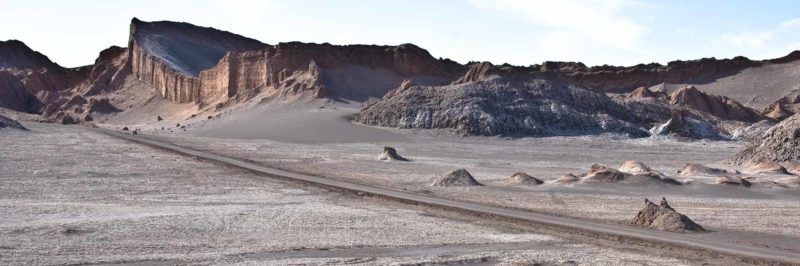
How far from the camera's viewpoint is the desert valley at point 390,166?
14.7 m

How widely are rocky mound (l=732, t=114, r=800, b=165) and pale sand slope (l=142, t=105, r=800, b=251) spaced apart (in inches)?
85.0

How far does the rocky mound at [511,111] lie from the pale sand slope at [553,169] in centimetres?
181

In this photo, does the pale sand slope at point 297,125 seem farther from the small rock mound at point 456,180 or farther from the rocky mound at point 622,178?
the rocky mound at point 622,178

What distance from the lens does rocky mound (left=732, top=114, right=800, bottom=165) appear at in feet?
115

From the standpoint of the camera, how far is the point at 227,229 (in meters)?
15.8

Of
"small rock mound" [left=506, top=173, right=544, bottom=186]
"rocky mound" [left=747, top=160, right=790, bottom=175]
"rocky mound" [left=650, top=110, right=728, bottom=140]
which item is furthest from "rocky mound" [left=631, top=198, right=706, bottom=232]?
"rocky mound" [left=650, top=110, right=728, bottom=140]

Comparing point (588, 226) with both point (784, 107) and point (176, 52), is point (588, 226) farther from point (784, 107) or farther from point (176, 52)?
point (176, 52)

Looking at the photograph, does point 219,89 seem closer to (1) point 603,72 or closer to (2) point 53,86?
(2) point 53,86

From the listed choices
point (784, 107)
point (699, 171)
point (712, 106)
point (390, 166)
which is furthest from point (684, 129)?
point (390, 166)

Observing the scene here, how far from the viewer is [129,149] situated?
39.7 metres

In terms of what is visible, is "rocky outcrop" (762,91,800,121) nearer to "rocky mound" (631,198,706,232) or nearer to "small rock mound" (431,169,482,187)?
"small rock mound" (431,169,482,187)

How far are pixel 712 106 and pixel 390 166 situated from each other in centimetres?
4954

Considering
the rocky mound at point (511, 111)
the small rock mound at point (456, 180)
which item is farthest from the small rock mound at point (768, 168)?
the rocky mound at point (511, 111)

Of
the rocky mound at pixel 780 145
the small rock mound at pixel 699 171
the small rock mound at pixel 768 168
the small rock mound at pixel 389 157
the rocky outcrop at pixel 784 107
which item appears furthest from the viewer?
the rocky outcrop at pixel 784 107
